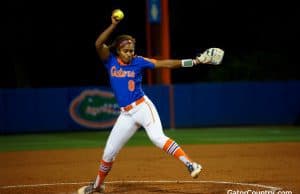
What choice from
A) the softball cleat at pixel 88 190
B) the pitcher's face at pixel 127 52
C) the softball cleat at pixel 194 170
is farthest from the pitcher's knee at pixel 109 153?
the pitcher's face at pixel 127 52

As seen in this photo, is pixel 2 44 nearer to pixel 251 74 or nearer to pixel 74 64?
pixel 74 64

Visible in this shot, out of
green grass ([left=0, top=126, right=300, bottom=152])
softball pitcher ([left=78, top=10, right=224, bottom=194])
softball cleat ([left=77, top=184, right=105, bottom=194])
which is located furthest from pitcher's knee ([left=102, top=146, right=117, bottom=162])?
green grass ([left=0, top=126, right=300, bottom=152])

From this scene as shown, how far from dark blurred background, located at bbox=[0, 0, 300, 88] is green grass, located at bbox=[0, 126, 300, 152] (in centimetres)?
1118

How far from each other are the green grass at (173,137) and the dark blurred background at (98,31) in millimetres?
11184

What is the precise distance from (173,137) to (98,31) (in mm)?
18344

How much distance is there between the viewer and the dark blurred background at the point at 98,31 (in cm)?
3334

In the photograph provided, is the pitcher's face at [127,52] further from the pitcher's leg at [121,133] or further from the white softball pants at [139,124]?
the pitcher's leg at [121,133]

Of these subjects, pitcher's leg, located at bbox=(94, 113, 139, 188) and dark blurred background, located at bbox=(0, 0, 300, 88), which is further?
dark blurred background, located at bbox=(0, 0, 300, 88)

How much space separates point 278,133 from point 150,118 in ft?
39.9

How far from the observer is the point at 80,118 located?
2175 centimetres

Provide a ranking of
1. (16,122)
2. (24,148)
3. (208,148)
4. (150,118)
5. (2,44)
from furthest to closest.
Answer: (2,44) < (16,122) < (24,148) < (208,148) < (150,118)

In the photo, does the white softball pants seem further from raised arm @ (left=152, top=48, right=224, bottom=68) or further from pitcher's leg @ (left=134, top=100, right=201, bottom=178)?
raised arm @ (left=152, top=48, right=224, bottom=68)

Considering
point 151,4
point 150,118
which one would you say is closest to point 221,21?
point 151,4

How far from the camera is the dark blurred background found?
3334cm
